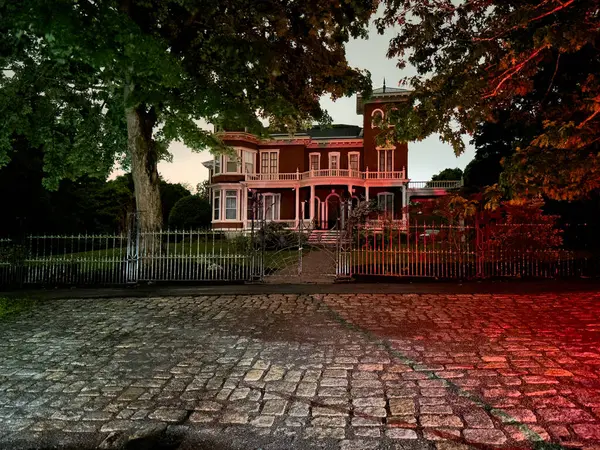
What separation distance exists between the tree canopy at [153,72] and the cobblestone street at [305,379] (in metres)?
6.24

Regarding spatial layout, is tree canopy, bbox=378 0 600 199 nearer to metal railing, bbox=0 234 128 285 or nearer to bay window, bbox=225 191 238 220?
metal railing, bbox=0 234 128 285

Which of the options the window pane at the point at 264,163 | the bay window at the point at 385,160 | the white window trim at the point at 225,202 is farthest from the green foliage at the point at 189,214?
the bay window at the point at 385,160

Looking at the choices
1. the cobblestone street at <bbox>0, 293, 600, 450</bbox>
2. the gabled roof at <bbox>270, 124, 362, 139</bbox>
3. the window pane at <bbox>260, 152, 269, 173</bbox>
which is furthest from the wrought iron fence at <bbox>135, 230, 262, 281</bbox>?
the gabled roof at <bbox>270, 124, 362, 139</bbox>

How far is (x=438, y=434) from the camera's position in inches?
133

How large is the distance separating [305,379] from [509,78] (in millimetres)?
7707

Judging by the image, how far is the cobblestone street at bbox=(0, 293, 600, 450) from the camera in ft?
11.3

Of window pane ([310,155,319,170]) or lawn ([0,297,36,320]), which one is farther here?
window pane ([310,155,319,170])

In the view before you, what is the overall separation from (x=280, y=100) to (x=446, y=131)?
7.20 m

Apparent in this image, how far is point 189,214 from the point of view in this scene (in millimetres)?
35812

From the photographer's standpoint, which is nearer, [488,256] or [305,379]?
[305,379]

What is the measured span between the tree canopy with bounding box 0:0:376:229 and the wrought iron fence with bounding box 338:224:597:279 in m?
5.58

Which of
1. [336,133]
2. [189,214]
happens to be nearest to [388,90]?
[336,133]

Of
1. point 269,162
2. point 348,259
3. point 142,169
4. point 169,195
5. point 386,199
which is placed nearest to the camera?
point 348,259

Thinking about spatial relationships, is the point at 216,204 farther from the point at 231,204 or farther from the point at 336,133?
the point at 336,133
